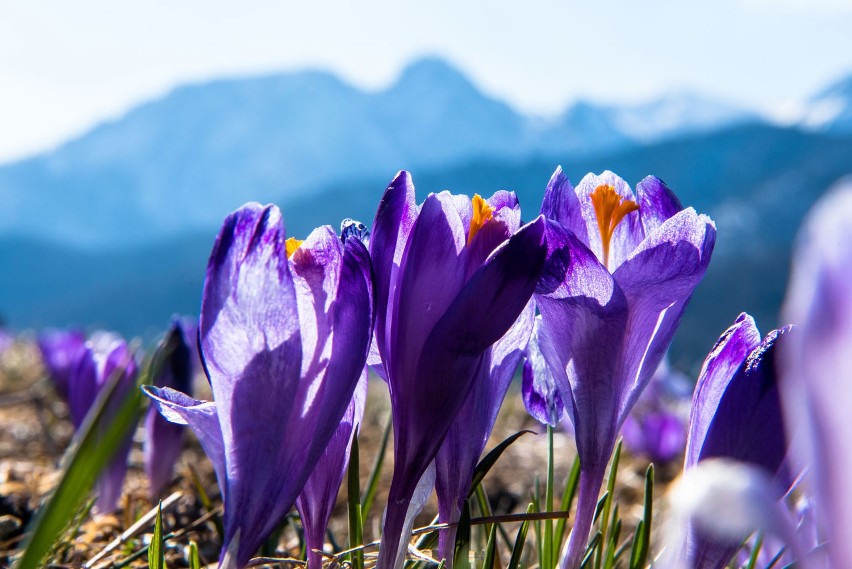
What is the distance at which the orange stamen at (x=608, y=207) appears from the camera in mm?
786

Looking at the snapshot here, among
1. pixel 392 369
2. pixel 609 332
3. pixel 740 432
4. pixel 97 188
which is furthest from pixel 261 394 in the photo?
pixel 97 188

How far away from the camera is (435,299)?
0.70 metres

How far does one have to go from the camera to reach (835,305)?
0.34 meters

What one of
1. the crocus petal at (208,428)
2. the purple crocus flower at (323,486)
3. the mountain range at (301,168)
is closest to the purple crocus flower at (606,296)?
the purple crocus flower at (323,486)

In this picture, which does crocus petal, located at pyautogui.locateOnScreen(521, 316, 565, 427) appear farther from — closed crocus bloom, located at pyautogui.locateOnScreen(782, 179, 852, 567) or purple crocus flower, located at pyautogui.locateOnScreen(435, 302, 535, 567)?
closed crocus bloom, located at pyautogui.locateOnScreen(782, 179, 852, 567)

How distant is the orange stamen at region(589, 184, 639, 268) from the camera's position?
79 cm

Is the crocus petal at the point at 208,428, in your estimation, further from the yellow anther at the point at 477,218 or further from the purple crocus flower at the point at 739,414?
the purple crocus flower at the point at 739,414

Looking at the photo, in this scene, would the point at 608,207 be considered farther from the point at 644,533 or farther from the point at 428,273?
the point at 644,533

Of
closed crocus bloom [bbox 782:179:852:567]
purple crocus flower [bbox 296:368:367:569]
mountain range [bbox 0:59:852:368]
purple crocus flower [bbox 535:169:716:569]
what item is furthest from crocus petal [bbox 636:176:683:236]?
mountain range [bbox 0:59:852:368]

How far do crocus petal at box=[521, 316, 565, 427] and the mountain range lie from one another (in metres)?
57.2

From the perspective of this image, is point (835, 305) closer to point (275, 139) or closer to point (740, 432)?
point (740, 432)

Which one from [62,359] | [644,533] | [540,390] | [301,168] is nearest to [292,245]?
[540,390]

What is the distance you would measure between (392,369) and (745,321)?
373 millimetres

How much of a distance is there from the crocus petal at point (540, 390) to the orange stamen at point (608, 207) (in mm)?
165
